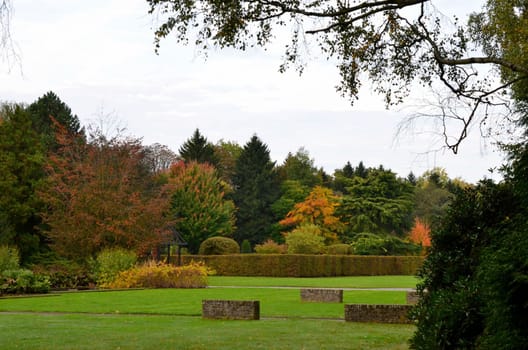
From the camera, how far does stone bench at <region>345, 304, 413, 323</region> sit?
1350 centimetres

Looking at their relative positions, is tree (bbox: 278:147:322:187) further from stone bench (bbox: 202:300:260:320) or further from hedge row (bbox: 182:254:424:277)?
stone bench (bbox: 202:300:260:320)

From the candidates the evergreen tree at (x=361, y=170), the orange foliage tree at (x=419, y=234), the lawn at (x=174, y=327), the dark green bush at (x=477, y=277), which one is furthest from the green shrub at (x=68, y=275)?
the evergreen tree at (x=361, y=170)

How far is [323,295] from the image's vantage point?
19203 millimetres

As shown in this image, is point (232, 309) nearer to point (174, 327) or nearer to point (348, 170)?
point (174, 327)

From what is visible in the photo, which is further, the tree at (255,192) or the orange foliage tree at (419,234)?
the tree at (255,192)

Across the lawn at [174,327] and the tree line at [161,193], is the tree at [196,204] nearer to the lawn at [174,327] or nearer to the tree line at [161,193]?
the tree line at [161,193]

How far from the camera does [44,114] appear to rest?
50188 millimetres

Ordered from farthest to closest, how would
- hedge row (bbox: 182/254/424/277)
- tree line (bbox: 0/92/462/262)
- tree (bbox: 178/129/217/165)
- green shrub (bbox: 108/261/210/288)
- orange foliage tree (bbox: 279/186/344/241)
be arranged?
tree (bbox: 178/129/217/165) → orange foliage tree (bbox: 279/186/344/241) → hedge row (bbox: 182/254/424/277) → tree line (bbox: 0/92/462/262) → green shrub (bbox: 108/261/210/288)

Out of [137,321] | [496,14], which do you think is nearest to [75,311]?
[137,321]

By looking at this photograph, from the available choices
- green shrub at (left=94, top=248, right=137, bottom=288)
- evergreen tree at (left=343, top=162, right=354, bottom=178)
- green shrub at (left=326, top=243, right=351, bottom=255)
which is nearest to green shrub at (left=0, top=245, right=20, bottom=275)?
green shrub at (left=94, top=248, right=137, bottom=288)

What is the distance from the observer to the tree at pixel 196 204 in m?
50.9

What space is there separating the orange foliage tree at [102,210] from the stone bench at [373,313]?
1662cm

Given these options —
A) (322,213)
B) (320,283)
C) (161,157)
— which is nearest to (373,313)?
(320,283)

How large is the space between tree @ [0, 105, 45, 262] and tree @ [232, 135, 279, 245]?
85.3 feet
